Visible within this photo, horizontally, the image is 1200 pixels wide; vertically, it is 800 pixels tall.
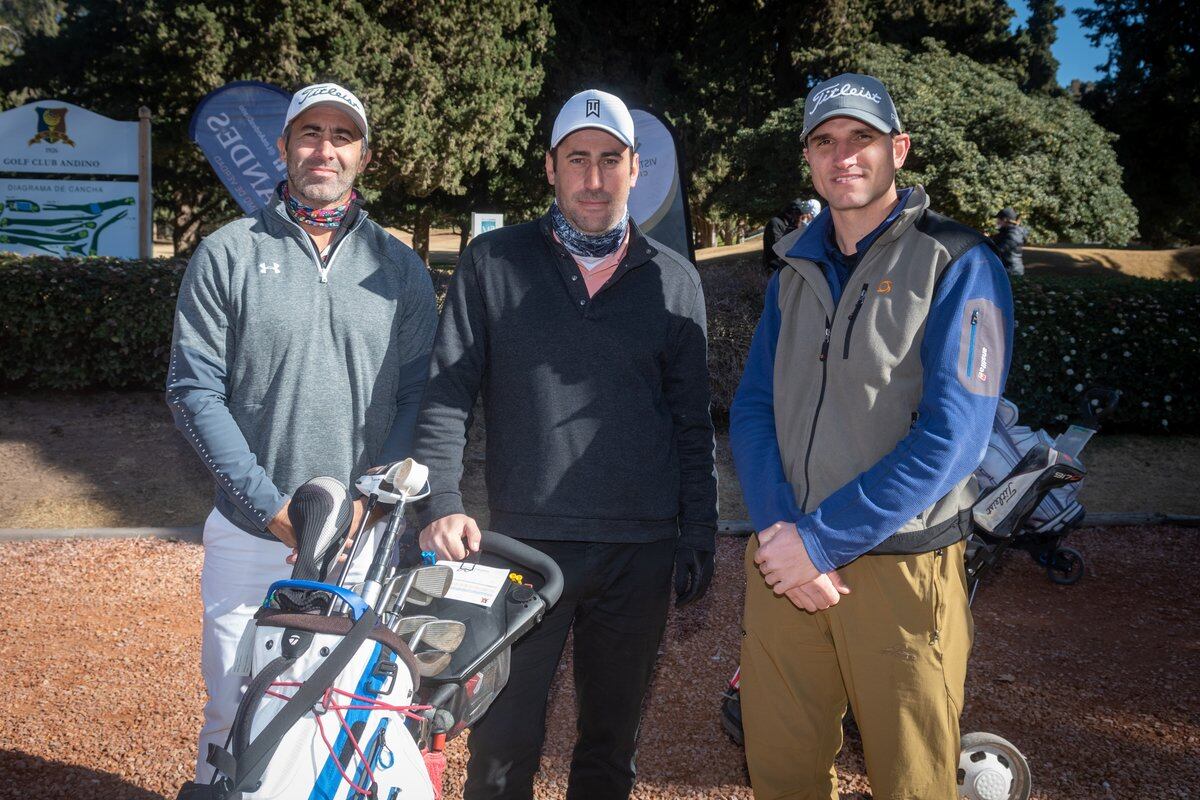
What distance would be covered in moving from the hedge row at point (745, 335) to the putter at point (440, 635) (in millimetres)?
6814

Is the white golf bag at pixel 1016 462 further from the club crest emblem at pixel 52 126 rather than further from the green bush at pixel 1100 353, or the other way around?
the club crest emblem at pixel 52 126

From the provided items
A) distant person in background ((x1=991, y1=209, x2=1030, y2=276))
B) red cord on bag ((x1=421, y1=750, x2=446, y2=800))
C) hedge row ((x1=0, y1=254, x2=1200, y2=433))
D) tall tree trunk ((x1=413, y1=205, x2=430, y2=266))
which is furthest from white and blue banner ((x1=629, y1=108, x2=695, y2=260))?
tall tree trunk ((x1=413, y1=205, x2=430, y2=266))

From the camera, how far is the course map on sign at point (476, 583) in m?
1.87

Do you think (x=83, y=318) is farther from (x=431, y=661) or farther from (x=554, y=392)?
(x=431, y=661)

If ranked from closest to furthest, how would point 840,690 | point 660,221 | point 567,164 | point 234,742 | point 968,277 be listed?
point 234,742
point 968,277
point 840,690
point 567,164
point 660,221

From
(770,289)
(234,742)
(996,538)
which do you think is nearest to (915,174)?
(996,538)

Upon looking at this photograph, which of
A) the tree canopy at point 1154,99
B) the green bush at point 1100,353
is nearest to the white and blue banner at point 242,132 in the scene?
the green bush at point 1100,353

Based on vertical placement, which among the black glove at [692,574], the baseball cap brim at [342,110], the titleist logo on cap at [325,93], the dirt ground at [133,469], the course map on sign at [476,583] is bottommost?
the dirt ground at [133,469]

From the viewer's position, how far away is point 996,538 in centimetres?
365

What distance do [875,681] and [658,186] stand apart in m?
5.01

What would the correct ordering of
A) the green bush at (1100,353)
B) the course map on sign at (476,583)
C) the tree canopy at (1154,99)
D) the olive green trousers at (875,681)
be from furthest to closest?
the tree canopy at (1154,99)
the green bush at (1100,353)
the olive green trousers at (875,681)
the course map on sign at (476,583)

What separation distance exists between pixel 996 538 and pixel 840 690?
1555 mm

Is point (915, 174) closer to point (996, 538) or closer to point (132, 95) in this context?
point (996, 538)

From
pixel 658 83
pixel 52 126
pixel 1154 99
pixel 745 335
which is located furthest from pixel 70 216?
pixel 1154 99
